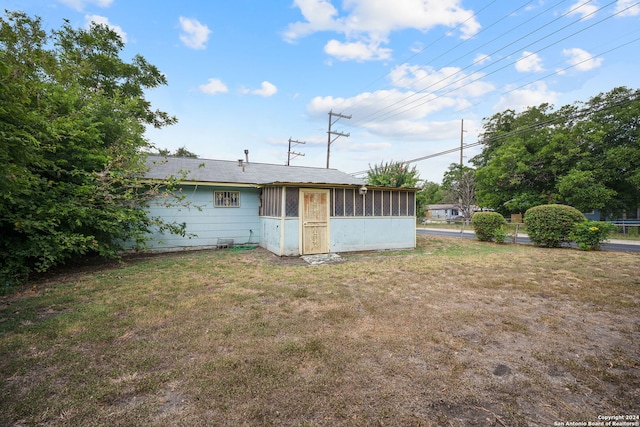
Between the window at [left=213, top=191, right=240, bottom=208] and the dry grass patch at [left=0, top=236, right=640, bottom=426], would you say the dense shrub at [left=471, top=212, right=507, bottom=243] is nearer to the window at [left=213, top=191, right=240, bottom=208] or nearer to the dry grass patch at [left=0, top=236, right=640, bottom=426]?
the dry grass patch at [left=0, top=236, right=640, bottom=426]

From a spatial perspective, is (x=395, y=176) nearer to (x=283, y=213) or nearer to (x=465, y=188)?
(x=283, y=213)

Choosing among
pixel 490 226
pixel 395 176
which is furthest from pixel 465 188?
pixel 395 176

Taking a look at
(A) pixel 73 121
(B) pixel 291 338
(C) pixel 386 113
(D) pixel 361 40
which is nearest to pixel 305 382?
(B) pixel 291 338

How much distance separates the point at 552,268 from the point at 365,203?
543 cm

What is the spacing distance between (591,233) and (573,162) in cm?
1491

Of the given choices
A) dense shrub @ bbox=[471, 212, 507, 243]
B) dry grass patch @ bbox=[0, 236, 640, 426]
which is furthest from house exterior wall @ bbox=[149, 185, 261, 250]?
dense shrub @ bbox=[471, 212, 507, 243]

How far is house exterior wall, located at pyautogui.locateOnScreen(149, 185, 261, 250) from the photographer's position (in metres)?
9.58

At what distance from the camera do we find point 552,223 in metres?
10.4

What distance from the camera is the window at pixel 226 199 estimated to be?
33.8ft

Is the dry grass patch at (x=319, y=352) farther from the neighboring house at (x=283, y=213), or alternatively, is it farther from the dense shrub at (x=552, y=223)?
the dense shrub at (x=552, y=223)

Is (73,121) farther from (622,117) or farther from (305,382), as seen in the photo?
(622,117)

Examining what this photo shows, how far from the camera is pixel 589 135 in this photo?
1919 centimetres

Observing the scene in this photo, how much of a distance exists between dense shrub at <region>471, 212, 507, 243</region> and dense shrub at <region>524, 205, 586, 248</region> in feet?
3.68

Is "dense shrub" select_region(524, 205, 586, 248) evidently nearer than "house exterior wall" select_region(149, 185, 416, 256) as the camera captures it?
No
